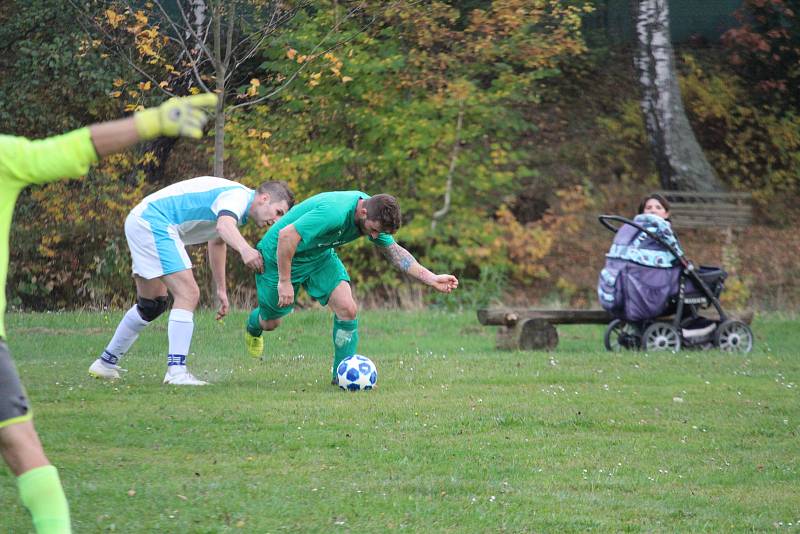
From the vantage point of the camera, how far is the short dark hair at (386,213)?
8039mm

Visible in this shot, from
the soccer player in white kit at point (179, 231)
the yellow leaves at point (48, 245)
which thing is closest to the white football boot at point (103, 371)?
the soccer player in white kit at point (179, 231)

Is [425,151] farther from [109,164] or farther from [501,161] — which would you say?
[109,164]

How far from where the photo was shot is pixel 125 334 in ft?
30.2

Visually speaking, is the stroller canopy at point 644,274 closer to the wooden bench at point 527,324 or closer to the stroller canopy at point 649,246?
the stroller canopy at point 649,246

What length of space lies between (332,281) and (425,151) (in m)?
10.1

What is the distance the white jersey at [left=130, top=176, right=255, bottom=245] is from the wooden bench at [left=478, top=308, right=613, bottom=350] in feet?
14.4

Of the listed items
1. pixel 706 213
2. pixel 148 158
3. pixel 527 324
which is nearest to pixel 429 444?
pixel 527 324

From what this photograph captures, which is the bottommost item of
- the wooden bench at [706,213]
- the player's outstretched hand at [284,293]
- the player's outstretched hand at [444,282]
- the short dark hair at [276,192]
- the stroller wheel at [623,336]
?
the stroller wheel at [623,336]

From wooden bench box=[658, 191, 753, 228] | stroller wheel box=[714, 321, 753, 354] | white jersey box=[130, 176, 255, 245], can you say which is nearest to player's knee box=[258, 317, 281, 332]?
white jersey box=[130, 176, 255, 245]

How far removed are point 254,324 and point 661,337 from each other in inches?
191

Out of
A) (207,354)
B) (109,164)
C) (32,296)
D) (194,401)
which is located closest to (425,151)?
(109,164)

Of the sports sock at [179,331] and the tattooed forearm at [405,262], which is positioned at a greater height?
the tattooed forearm at [405,262]

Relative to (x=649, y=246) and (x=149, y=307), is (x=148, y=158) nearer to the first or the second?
(x=649, y=246)

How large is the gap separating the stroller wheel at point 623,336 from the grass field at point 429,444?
1250 millimetres
